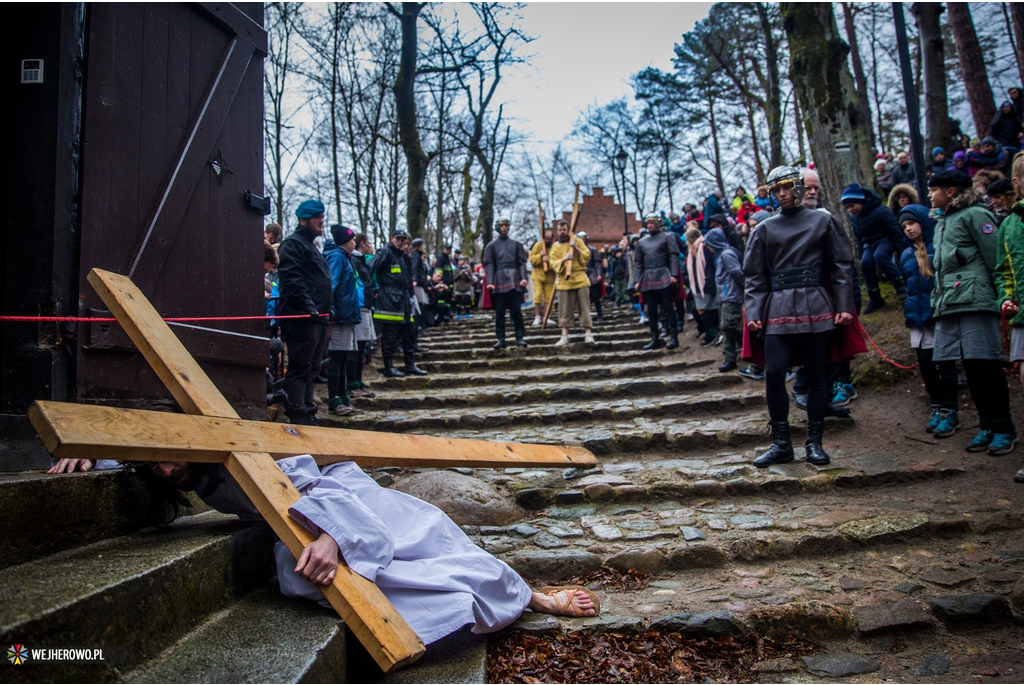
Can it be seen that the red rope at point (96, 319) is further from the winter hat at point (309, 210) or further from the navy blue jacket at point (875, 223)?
the navy blue jacket at point (875, 223)

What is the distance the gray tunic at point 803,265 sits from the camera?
185 inches

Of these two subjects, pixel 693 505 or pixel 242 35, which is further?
pixel 242 35

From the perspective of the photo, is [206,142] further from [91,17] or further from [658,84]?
[658,84]

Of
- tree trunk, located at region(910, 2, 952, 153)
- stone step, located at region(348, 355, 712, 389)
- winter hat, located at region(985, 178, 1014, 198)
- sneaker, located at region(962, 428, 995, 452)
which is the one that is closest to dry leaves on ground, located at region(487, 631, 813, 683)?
sneaker, located at region(962, 428, 995, 452)

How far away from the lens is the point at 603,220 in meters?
47.1

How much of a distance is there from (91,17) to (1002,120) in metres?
12.1

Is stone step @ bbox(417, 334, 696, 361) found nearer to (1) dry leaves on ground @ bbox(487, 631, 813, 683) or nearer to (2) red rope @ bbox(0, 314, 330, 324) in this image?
(2) red rope @ bbox(0, 314, 330, 324)

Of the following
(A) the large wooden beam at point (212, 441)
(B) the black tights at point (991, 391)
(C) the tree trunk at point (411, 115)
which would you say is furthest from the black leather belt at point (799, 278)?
(C) the tree trunk at point (411, 115)

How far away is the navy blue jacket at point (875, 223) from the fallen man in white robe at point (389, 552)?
21.6 feet

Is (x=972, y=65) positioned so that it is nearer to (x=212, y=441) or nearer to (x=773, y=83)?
(x=773, y=83)

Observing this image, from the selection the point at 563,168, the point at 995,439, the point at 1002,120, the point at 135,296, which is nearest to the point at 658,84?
the point at 563,168

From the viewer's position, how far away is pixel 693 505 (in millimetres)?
4379

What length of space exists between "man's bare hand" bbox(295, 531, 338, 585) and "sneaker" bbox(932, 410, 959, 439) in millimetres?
4906

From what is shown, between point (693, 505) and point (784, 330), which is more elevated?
point (784, 330)
